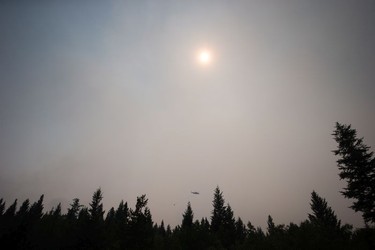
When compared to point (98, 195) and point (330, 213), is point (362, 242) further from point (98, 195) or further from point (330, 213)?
point (98, 195)

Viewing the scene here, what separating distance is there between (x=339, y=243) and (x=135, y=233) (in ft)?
65.7

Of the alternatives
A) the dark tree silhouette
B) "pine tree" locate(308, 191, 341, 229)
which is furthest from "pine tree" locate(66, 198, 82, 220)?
"pine tree" locate(308, 191, 341, 229)

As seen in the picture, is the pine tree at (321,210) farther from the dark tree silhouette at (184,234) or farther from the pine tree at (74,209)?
the pine tree at (74,209)

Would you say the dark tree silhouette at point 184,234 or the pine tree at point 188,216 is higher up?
the pine tree at point 188,216

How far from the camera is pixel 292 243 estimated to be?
22.1 meters

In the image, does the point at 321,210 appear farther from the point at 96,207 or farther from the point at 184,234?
the point at 96,207

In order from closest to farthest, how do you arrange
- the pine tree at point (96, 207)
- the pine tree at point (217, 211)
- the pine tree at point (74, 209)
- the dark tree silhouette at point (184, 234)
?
the dark tree silhouette at point (184, 234), the pine tree at point (96, 207), the pine tree at point (217, 211), the pine tree at point (74, 209)

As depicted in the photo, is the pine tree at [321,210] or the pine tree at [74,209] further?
the pine tree at [74,209]

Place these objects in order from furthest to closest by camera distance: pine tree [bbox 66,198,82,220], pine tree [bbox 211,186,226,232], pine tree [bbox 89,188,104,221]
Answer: pine tree [bbox 66,198,82,220] → pine tree [bbox 211,186,226,232] → pine tree [bbox 89,188,104,221]

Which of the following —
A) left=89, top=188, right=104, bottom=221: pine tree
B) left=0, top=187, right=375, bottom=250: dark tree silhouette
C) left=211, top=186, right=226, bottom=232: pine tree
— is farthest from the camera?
left=211, top=186, right=226, bottom=232: pine tree

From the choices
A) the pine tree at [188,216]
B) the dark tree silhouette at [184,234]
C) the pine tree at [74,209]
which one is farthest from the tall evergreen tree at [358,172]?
the pine tree at [74,209]

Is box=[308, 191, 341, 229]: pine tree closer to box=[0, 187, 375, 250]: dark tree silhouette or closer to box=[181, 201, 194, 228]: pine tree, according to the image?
box=[0, 187, 375, 250]: dark tree silhouette

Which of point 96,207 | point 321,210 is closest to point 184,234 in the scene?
point 96,207

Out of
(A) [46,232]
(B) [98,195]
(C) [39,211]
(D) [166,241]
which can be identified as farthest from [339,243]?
(C) [39,211]
